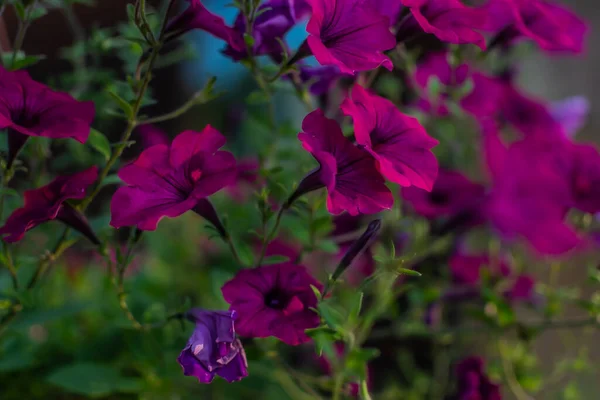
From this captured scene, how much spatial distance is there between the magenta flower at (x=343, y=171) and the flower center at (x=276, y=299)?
8 centimetres

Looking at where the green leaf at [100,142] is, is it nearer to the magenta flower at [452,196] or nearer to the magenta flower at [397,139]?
the magenta flower at [397,139]

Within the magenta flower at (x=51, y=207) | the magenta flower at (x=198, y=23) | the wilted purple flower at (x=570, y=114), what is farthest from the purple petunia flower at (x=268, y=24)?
the wilted purple flower at (x=570, y=114)

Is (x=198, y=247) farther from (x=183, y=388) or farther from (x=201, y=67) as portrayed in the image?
(x=201, y=67)

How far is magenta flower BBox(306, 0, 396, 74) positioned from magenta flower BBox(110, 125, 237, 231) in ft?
0.30

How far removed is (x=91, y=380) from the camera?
522 millimetres

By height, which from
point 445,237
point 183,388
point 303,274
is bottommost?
point 183,388

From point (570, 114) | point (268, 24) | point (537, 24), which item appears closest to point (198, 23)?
point (268, 24)

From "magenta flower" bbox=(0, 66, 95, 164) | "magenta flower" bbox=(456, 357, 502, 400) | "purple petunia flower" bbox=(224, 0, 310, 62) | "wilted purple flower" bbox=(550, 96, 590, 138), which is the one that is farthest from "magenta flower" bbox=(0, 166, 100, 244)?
"wilted purple flower" bbox=(550, 96, 590, 138)

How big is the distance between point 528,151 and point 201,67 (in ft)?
3.14

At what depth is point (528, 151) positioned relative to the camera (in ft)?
2.10

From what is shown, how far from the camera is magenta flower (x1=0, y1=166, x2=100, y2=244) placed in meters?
0.36

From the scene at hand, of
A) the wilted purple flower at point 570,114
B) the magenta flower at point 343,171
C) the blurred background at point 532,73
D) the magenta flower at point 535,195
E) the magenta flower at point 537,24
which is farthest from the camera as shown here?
the blurred background at point 532,73

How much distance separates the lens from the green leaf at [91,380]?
20.0 inches

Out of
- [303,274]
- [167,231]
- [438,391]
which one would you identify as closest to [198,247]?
[167,231]
